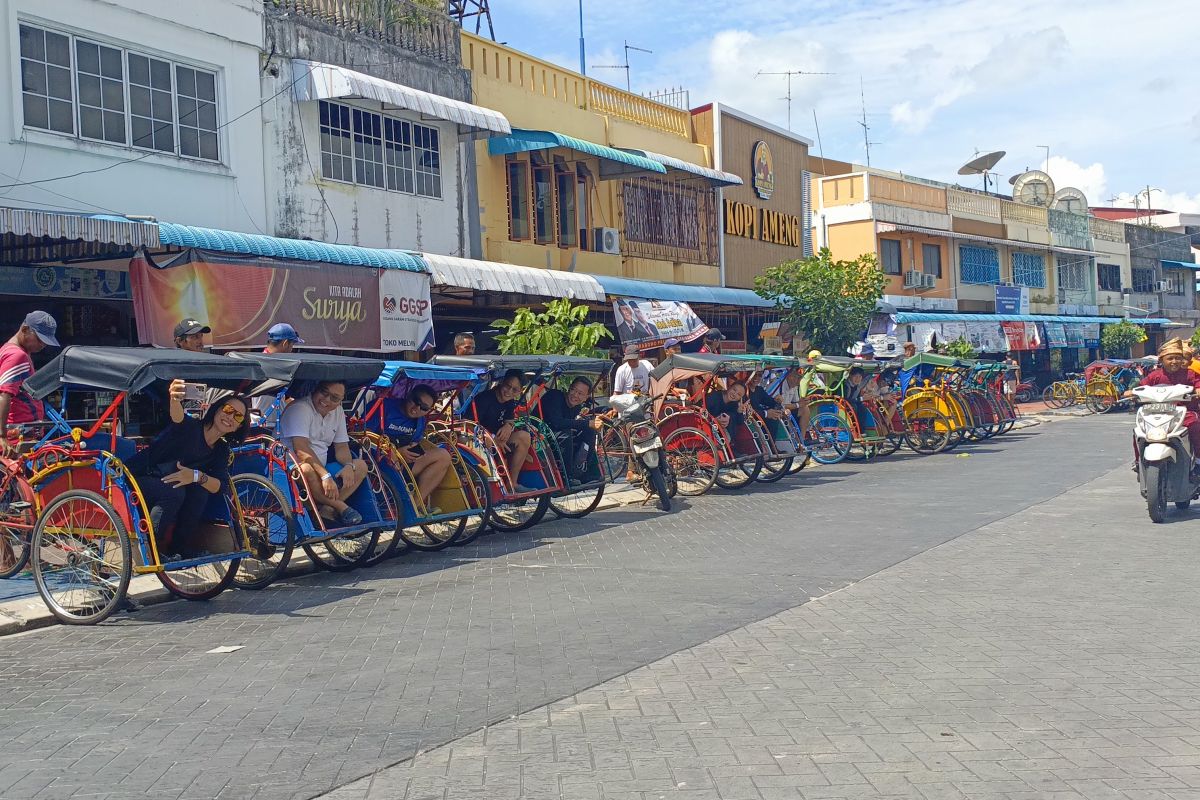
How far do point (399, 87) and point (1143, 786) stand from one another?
15.1 m

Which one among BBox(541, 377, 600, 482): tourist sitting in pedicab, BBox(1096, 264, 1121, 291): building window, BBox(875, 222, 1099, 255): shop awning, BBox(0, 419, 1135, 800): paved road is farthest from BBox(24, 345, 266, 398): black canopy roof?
BBox(1096, 264, 1121, 291): building window

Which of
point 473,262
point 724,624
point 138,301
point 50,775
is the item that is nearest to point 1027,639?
point 724,624

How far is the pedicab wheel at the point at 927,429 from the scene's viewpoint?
20.7m

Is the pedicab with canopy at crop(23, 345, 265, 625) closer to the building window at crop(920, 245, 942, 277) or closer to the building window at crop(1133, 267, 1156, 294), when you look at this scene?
the building window at crop(920, 245, 942, 277)

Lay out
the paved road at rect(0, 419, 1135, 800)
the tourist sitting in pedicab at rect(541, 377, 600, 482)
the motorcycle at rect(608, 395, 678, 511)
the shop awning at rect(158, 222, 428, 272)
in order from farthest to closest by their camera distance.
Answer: the motorcycle at rect(608, 395, 678, 511) → the tourist sitting in pedicab at rect(541, 377, 600, 482) → the shop awning at rect(158, 222, 428, 272) → the paved road at rect(0, 419, 1135, 800)

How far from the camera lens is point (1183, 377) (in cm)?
1211

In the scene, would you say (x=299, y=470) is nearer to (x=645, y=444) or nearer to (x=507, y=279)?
(x=645, y=444)

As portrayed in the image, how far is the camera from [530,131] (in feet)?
67.5

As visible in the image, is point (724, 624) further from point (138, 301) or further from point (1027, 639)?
point (138, 301)

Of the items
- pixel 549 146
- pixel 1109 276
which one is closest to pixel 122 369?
pixel 549 146

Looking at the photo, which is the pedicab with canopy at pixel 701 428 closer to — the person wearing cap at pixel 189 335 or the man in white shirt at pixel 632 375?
the man in white shirt at pixel 632 375

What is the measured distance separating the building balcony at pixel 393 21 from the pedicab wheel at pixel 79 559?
10.4m

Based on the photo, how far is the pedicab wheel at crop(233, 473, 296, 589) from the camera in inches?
346

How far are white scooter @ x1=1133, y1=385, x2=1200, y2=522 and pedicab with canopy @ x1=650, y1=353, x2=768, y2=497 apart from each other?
497cm
